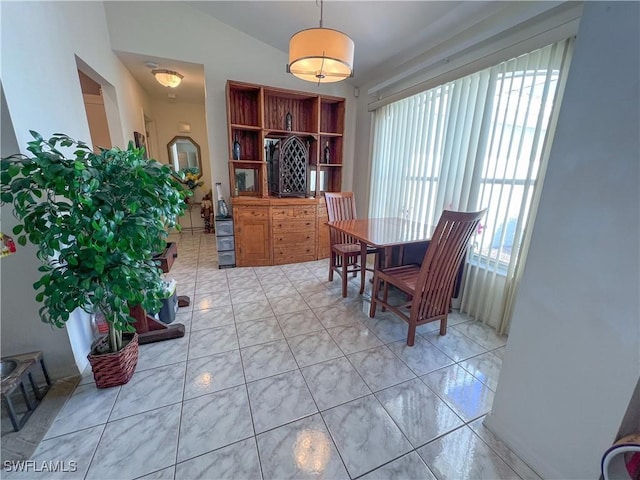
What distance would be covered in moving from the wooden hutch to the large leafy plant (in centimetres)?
198

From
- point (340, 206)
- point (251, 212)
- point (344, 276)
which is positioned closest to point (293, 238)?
point (251, 212)

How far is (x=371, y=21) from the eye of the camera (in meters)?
2.56

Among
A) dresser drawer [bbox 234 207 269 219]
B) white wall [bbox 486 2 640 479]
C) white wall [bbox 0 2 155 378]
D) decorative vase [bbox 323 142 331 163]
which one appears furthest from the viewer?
decorative vase [bbox 323 142 331 163]

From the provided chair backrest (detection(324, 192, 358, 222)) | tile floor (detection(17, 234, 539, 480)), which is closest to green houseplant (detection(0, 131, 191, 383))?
tile floor (detection(17, 234, 539, 480))

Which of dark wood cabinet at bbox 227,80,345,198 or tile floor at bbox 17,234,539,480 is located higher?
dark wood cabinet at bbox 227,80,345,198

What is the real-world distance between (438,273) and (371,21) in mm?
2546

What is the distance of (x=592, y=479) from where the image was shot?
0.97 meters

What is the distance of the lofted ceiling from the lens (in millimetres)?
2139

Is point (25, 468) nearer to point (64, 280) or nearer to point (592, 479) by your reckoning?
point (64, 280)

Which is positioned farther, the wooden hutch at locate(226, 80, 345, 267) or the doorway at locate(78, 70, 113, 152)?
the wooden hutch at locate(226, 80, 345, 267)

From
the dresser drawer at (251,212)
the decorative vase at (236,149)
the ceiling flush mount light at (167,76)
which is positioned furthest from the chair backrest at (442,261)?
the ceiling flush mount light at (167,76)

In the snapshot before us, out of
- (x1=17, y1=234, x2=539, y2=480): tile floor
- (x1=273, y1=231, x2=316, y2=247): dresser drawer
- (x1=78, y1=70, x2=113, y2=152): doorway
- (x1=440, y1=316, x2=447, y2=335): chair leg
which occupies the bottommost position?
(x1=17, y1=234, x2=539, y2=480): tile floor

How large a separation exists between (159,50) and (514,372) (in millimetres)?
4417

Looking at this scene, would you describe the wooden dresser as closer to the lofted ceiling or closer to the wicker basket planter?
the lofted ceiling
